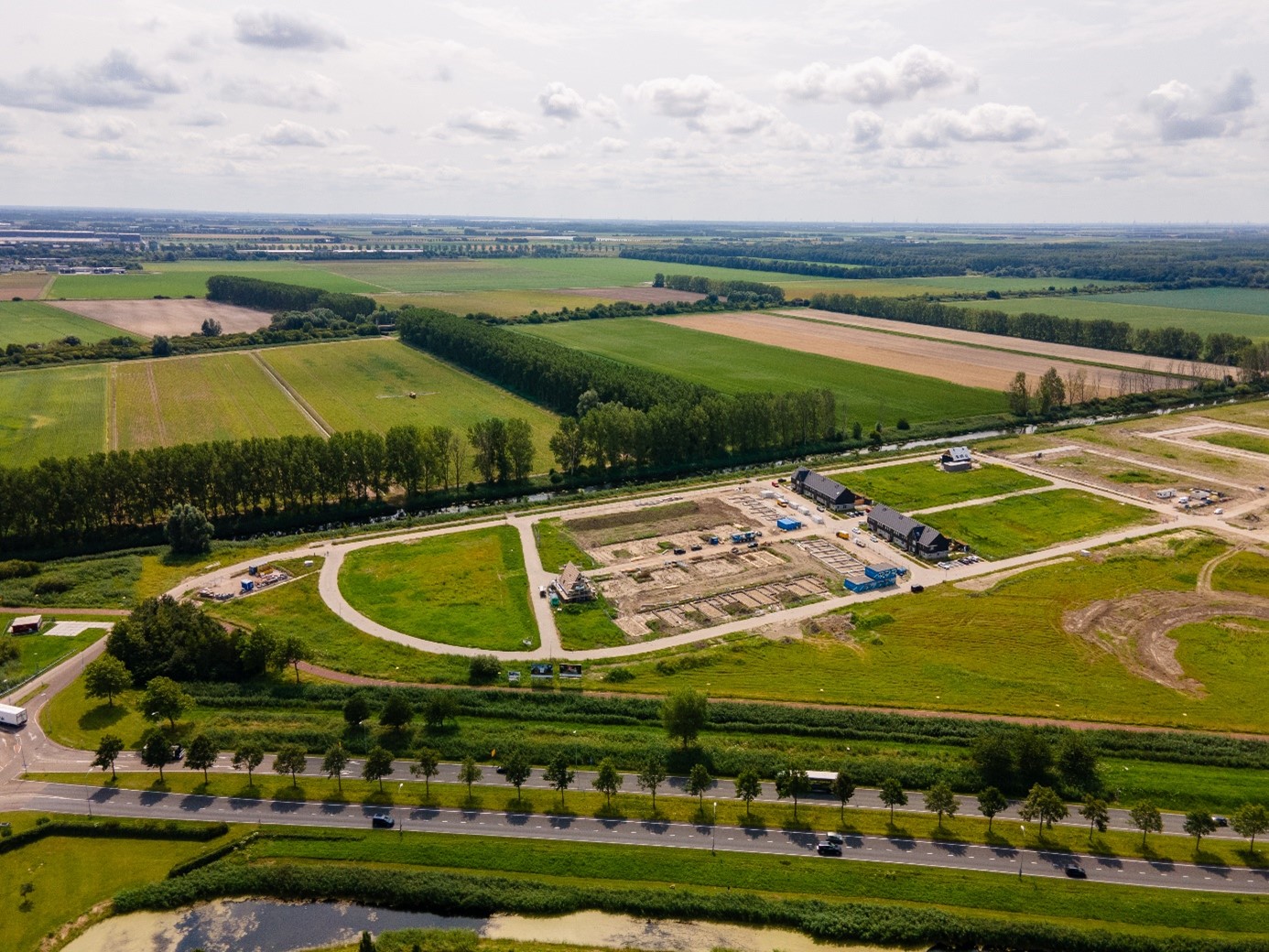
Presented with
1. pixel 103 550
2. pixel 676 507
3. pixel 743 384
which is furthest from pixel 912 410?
pixel 103 550

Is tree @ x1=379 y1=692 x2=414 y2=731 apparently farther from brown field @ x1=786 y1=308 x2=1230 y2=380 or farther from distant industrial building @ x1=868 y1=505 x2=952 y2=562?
brown field @ x1=786 y1=308 x2=1230 y2=380

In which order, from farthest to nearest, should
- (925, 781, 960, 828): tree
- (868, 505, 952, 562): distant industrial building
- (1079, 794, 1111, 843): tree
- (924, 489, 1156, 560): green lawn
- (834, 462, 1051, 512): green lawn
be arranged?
(834, 462, 1051, 512): green lawn
(924, 489, 1156, 560): green lawn
(868, 505, 952, 562): distant industrial building
(925, 781, 960, 828): tree
(1079, 794, 1111, 843): tree

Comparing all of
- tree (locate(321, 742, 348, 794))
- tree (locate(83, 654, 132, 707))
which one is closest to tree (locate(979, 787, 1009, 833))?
tree (locate(321, 742, 348, 794))

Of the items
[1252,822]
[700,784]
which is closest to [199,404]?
[700,784]

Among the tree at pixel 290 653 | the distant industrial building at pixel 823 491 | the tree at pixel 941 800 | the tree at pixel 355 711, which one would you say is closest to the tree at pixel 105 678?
the tree at pixel 290 653

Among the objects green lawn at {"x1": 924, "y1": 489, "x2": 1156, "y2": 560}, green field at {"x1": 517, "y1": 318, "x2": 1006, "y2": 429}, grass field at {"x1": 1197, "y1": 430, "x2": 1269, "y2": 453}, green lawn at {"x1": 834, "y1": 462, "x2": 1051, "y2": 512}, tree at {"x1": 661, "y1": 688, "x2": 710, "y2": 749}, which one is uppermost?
green field at {"x1": 517, "y1": 318, "x2": 1006, "y2": 429}

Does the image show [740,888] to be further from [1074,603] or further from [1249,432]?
[1249,432]

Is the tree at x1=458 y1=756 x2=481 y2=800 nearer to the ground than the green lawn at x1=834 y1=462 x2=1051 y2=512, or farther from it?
nearer to the ground
